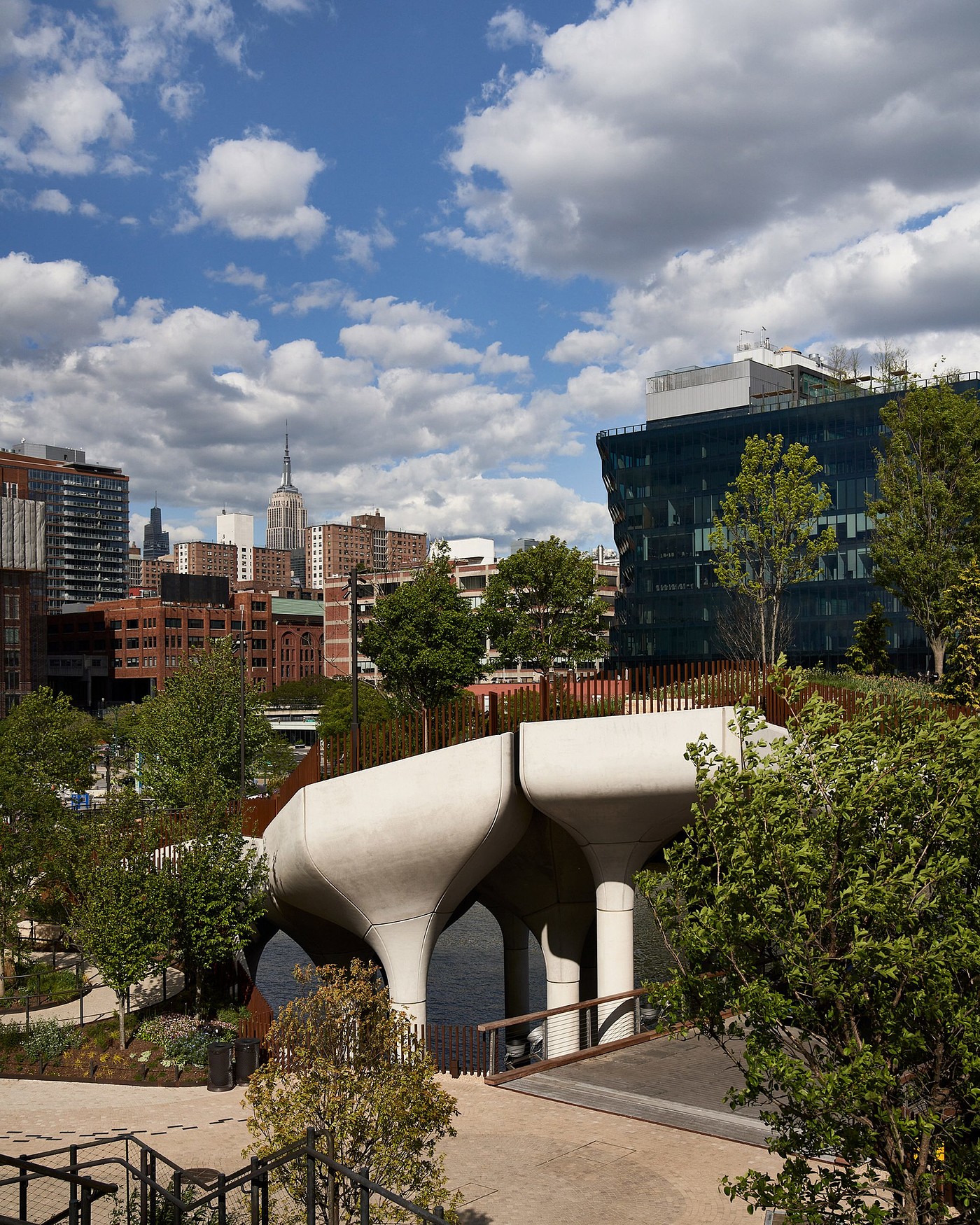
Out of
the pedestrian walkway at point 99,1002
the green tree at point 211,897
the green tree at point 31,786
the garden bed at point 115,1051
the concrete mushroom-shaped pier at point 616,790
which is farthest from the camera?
the green tree at point 31,786

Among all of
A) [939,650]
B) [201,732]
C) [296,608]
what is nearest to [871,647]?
[939,650]

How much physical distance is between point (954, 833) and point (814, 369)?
11878 centimetres

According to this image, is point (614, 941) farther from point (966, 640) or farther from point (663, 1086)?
point (966, 640)

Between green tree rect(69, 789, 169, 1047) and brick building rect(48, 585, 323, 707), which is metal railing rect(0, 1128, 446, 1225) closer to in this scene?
green tree rect(69, 789, 169, 1047)

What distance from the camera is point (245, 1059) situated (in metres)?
23.5

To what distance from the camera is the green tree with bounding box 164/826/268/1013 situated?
27.4 meters

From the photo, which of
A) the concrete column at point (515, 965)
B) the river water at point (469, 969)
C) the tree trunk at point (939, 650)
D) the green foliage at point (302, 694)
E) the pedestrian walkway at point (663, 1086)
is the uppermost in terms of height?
the tree trunk at point (939, 650)

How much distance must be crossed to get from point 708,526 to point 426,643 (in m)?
40.0

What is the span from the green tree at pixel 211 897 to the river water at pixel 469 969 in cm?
1458

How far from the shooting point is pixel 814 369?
12100cm

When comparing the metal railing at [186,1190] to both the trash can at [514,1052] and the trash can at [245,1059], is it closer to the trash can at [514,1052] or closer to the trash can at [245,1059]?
the trash can at [245,1059]

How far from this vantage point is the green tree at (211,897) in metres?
27.4

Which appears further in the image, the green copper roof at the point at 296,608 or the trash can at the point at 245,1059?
the green copper roof at the point at 296,608

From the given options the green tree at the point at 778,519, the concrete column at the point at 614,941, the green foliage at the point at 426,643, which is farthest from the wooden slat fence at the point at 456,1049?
the green foliage at the point at 426,643
